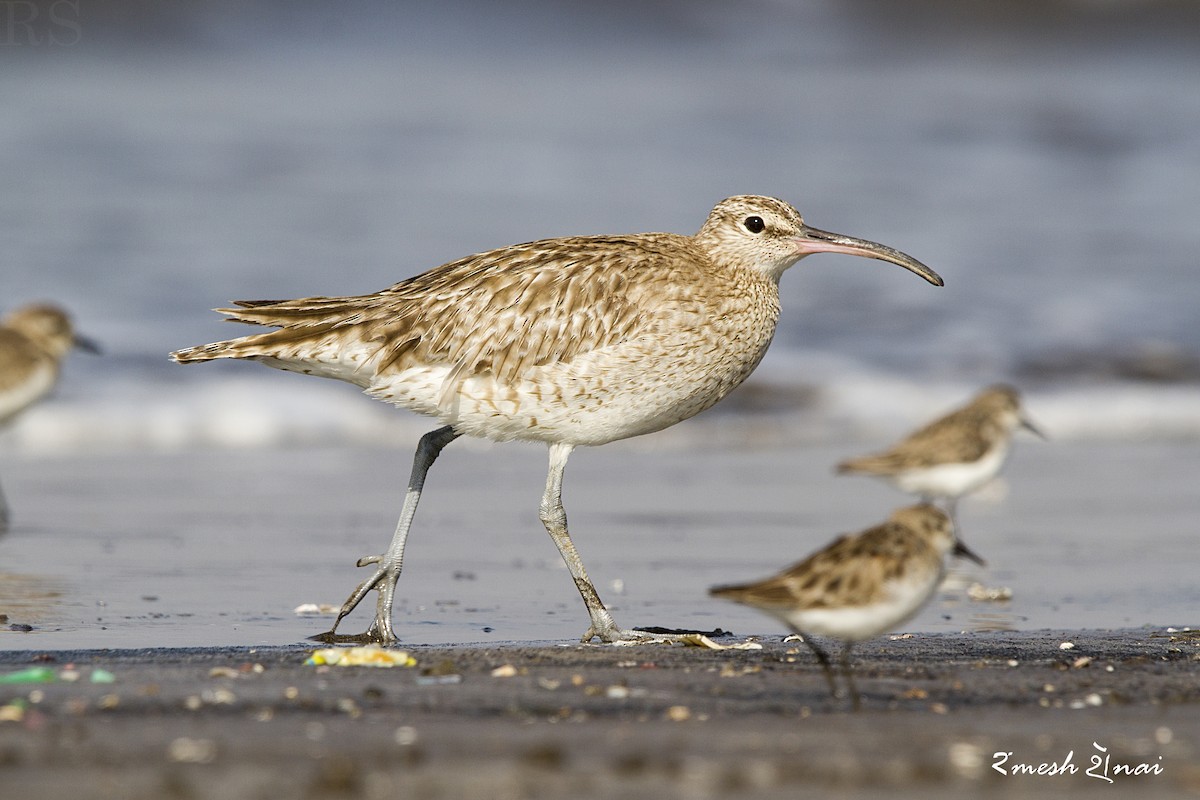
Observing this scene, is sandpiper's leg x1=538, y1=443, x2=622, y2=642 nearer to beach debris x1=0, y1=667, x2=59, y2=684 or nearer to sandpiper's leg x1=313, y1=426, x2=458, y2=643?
sandpiper's leg x1=313, y1=426, x2=458, y2=643

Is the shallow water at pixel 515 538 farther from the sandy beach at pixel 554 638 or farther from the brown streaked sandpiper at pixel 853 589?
the brown streaked sandpiper at pixel 853 589

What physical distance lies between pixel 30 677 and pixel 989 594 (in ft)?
15.1

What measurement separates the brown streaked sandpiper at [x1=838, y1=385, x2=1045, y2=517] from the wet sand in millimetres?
3464

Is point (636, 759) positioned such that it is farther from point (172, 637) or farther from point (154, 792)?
point (172, 637)

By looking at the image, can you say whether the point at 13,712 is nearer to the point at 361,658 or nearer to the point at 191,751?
the point at 191,751

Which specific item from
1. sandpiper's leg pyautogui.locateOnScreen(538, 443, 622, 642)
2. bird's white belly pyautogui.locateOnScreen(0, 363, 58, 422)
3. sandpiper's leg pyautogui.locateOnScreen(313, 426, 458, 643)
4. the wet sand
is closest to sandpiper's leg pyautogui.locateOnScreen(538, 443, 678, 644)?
sandpiper's leg pyautogui.locateOnScreen(538, 443, 622, 642)

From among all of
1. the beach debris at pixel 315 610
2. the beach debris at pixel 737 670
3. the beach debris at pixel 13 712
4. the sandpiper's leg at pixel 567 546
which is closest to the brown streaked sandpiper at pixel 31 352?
the beach debris at pixel 315 610

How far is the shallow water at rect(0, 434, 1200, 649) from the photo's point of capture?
7.68 meters

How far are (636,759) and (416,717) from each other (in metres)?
0.83

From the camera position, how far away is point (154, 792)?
4293 millimetres

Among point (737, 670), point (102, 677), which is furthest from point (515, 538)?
point (102, 677)

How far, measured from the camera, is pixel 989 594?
8.33 meters

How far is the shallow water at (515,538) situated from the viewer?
25.2ft

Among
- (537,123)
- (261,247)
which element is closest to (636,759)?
(261,247)
